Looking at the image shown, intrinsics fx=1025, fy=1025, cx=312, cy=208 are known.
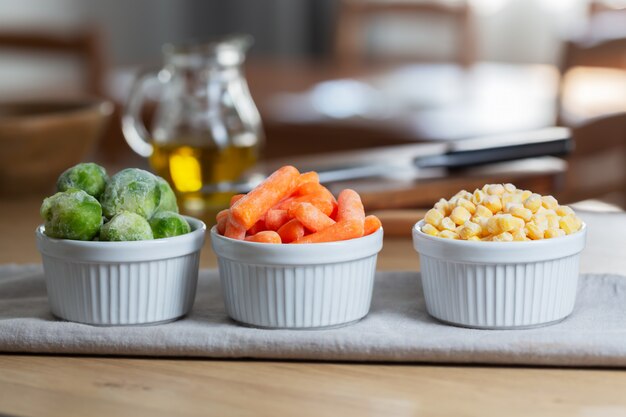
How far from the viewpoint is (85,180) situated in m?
0.96

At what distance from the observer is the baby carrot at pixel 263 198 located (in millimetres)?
917

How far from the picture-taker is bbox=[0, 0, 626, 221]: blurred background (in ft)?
5.22

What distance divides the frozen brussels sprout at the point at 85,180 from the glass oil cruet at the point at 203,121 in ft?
1.82

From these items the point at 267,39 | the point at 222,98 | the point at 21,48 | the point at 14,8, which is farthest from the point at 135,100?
the point at 267,39

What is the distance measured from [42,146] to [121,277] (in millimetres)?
801

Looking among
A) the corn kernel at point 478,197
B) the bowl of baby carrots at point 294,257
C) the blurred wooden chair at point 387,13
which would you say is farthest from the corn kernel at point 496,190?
the blurred wooden chair at point 387,13

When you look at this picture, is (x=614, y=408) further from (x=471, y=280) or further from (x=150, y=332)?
(x=150, y=332)

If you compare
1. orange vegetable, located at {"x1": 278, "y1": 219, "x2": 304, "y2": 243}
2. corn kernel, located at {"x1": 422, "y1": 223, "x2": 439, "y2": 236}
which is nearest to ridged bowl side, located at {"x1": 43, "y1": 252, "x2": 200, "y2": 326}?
orange vegetable, located at {"x1": 278, "y1": 219, "x2": 304, "y2": 243}

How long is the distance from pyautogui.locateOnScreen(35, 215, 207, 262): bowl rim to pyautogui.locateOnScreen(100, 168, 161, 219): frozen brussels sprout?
32 millimetres

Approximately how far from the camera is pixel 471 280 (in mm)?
923

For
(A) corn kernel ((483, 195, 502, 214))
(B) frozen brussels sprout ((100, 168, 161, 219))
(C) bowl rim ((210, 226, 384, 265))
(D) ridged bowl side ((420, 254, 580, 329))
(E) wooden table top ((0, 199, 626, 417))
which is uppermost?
(B) frozen brussels sprout ((100, 168, 161, 219))

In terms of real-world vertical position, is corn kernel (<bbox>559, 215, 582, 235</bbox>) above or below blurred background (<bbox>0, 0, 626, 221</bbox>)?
above

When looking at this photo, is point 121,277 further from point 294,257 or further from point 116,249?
point 294,257

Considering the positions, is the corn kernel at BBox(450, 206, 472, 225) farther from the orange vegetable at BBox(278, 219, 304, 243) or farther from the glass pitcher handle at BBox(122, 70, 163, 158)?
the glass pitcher handle at BBox(122, 70, 163, 158)
